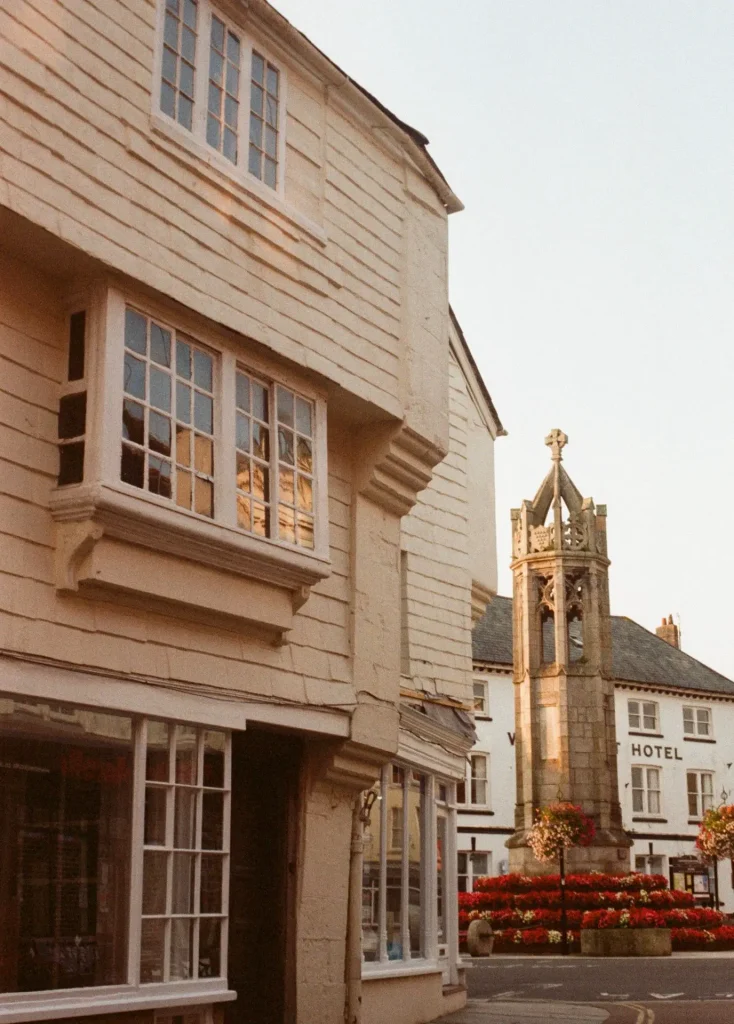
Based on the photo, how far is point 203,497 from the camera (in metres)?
10.2

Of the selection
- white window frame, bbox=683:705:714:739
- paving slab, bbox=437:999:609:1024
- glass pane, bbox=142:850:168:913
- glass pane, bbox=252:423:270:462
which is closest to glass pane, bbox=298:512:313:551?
glass pane, bbox=252:423:270:462

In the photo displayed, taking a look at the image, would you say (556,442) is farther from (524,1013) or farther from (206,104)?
(206,104)

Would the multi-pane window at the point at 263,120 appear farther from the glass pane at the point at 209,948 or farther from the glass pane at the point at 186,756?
the glass pane at the point at 209,948

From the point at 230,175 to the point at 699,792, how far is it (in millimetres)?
50995

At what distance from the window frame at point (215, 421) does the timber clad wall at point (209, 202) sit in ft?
0.66

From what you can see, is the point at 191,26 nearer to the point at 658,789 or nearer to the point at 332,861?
the point at 332,861

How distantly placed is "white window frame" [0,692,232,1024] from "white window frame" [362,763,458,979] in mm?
3399

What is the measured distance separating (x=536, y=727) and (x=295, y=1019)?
27.7m

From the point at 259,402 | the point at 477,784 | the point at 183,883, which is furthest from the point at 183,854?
the point at 477,784

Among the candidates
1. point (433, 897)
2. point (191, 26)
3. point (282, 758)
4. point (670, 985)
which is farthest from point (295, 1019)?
point (670, 985)

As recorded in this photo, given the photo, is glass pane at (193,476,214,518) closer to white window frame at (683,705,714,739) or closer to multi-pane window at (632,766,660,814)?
multi-pane window at (632,766,660,814)

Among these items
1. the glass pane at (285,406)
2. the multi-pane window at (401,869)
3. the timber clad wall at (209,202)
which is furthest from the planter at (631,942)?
the glass pane at (285,406)

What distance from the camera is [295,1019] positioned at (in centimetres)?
1134

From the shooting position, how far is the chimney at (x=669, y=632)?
65438 mm
